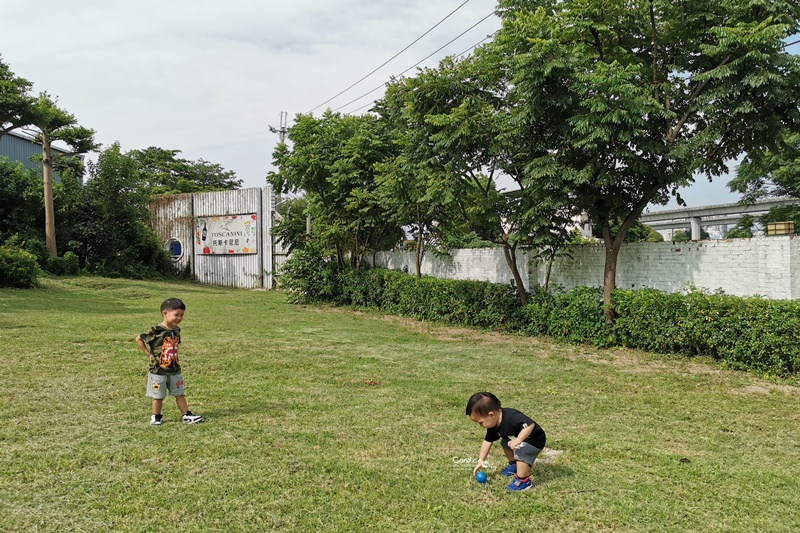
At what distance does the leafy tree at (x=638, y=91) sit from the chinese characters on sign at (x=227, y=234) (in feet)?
48.6

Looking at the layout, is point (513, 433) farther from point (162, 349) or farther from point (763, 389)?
point (763, 389)

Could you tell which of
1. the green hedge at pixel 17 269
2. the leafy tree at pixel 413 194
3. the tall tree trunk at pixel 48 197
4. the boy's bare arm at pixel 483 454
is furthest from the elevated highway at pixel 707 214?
the tall tree trunk at pixel 48 197

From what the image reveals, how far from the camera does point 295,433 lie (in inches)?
180

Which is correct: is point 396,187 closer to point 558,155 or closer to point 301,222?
point 558,155

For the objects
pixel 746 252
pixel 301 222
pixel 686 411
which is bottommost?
pixel 686 411

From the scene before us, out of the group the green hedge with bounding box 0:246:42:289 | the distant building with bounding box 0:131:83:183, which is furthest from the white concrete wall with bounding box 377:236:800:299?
the distant building with bounding box 0:131:83:183

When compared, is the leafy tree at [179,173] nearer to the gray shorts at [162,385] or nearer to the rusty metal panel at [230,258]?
the rusty metal panel at [230,258]

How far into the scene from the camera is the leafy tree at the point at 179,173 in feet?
137

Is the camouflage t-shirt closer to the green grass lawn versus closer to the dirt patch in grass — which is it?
the green grass lawn

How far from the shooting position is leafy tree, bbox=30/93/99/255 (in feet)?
62.4

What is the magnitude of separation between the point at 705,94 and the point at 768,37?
39.7 inches

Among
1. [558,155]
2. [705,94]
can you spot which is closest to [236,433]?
[558,155]

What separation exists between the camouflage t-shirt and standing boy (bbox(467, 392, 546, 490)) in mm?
2670

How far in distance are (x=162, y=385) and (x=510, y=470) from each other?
9.47 ft
